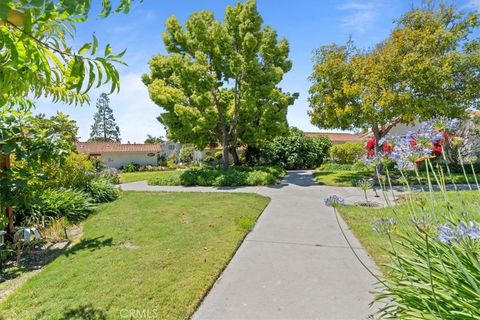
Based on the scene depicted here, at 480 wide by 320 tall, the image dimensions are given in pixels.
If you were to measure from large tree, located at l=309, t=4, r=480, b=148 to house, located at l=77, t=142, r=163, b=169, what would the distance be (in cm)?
3110

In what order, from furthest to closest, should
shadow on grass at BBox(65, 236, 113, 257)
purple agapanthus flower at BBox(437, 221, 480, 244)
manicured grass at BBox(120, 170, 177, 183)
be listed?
1. manicured grass at BBox(120, 170, 177, 183)
2. shadow on grass at BBox(65, 236, 113, 257)
3. purple agapanthus flower at BBox(437, 221, 480, 244)

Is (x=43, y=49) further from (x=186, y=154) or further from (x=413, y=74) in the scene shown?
(x=186, y=154)

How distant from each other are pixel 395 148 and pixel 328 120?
11.8 m

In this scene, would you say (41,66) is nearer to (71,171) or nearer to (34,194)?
(34,194)

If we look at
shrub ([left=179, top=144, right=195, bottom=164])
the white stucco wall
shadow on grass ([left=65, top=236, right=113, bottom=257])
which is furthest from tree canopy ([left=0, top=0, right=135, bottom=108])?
the white stucco wall

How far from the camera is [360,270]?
4.03m

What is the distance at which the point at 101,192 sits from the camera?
10078 millimetres

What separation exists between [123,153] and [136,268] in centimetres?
3720

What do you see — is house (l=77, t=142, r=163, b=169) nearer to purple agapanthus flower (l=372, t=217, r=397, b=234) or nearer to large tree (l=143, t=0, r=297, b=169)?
large tree (l=143, t=0, r=297, b=169)

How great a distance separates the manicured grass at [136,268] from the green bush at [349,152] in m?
17.9

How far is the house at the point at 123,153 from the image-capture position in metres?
37.3

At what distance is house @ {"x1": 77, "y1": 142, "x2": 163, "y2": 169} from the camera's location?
122ft

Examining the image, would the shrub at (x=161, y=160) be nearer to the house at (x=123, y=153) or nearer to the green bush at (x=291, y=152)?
the house at (x=123, y=153)

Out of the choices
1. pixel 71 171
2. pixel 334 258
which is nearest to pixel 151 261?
pixel 334 258
